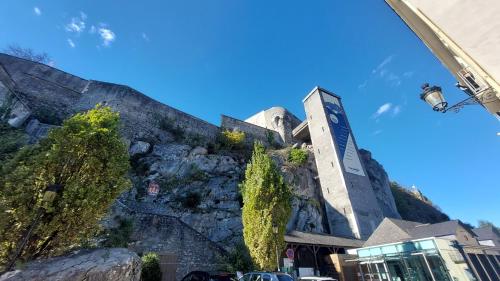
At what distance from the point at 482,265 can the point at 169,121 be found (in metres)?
25.4

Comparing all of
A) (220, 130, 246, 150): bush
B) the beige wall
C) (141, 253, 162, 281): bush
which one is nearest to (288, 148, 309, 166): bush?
(220, 130, 246, 150): bush

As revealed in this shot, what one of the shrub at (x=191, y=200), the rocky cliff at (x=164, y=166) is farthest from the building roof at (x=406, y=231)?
the shrub at (x=191, y=200)

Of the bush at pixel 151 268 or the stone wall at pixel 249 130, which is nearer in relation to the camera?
the bush at pixel 151 268

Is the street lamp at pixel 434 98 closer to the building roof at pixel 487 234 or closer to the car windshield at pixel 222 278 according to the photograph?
the car windshield at pixel 222 278

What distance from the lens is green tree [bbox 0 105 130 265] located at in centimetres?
521

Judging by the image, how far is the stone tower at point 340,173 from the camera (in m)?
22.1

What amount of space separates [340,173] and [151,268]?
19027 mm

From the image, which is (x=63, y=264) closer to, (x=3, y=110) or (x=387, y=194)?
(x=3, y=110)

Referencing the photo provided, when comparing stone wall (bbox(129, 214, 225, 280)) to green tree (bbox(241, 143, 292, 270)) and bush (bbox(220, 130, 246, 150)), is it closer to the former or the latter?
green tree (bbox(241, 143, 292, 270))

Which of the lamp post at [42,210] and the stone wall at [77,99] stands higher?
the stone wall at [77,99]

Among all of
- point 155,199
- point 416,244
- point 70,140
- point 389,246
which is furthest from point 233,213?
point 70,140

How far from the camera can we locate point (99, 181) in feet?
20.6

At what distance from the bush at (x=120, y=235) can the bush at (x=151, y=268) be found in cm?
114

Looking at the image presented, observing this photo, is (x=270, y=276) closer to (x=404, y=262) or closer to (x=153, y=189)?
(x=404, y=262)
